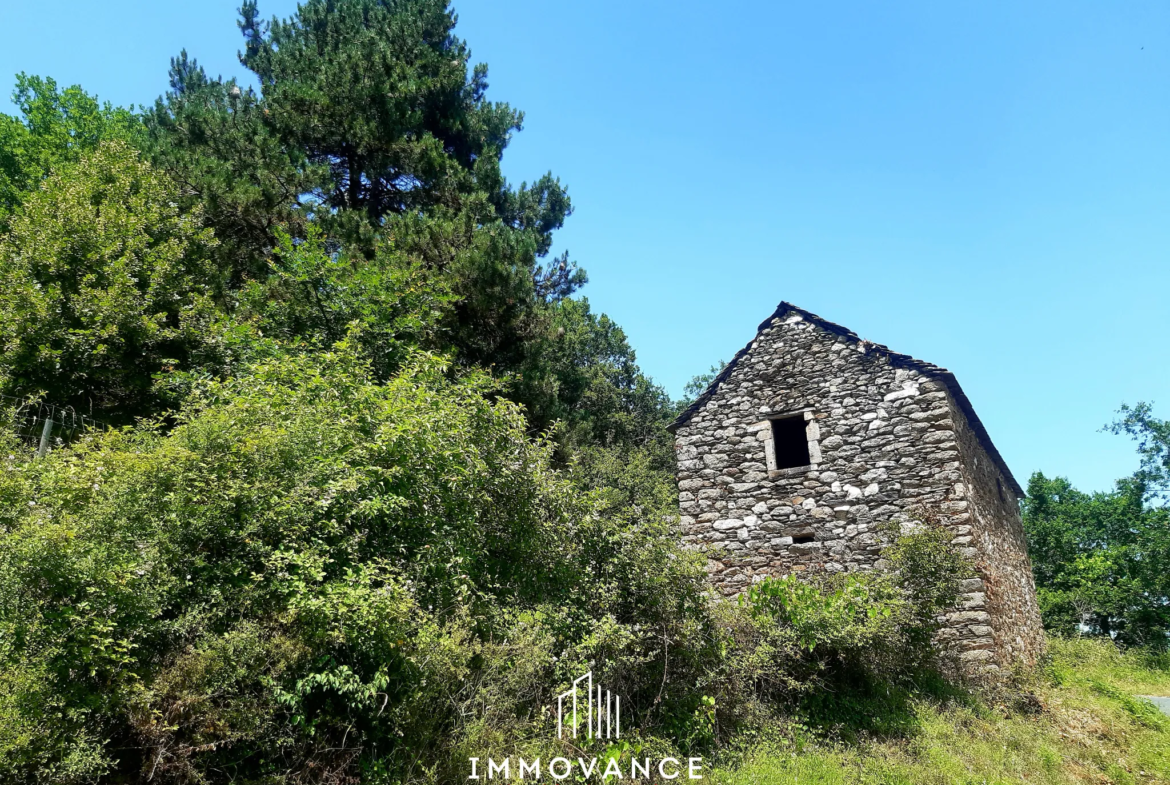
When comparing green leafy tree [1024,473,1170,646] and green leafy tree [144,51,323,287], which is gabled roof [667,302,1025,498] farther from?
green leafy tree [1024,473,1170,646]

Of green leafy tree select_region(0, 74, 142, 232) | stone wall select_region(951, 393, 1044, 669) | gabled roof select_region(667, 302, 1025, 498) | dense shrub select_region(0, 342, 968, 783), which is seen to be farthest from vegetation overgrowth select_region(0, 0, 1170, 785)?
green leafy tree select_region(0, 74, 142, 232)

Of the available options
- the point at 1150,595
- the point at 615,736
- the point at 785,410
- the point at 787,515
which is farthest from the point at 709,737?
the point at 1150,595

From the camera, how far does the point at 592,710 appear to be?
5496 mm

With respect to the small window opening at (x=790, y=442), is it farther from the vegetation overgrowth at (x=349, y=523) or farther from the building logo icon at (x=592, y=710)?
the building logo icon at (x=592, y=710)

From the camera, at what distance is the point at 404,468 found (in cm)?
537

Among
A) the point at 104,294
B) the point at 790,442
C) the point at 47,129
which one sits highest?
the point at 47,129

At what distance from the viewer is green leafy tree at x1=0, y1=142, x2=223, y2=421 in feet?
30.5

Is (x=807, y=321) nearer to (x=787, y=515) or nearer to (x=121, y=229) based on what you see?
(x=787, y=515)

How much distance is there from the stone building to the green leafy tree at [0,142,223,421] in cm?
867

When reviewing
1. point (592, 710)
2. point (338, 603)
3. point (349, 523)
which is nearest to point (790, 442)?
point (592, 710)

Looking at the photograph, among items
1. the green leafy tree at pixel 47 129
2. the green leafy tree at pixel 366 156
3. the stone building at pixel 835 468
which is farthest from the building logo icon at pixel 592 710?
the green leafy tree at pixel 47 129

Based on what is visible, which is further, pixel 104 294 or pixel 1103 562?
pixel 1103 562

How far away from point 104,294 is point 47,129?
49.6 ft

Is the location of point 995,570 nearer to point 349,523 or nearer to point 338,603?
point 349,523
